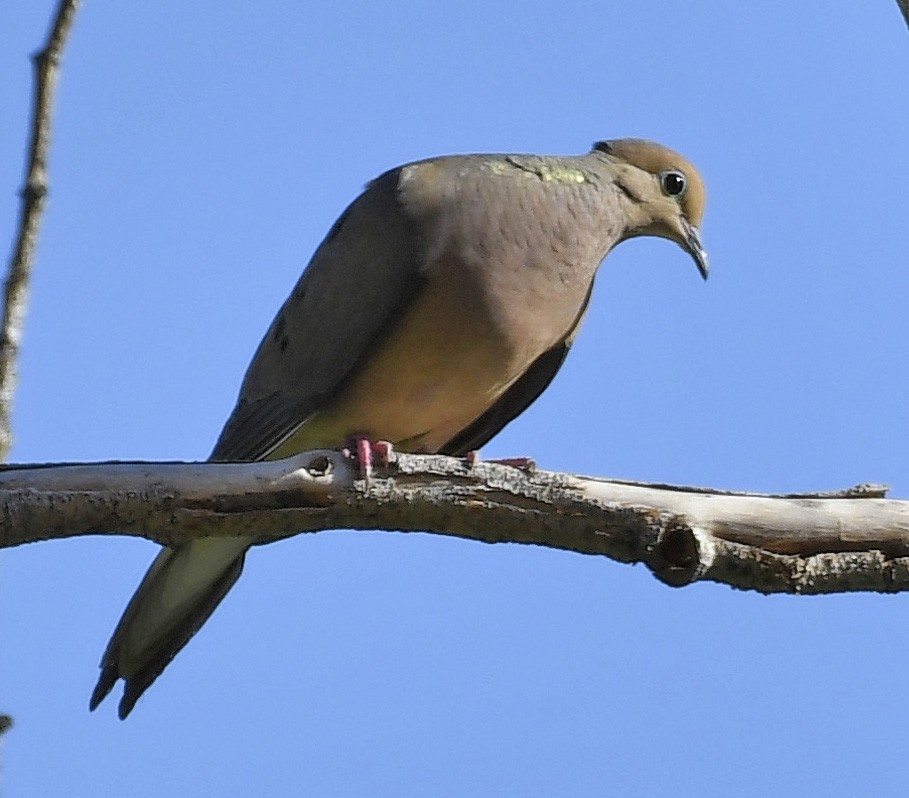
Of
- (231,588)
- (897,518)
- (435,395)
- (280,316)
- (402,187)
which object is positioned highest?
(402,187)

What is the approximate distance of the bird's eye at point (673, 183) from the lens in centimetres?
463

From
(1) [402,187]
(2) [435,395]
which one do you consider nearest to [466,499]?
(2) [435,395]

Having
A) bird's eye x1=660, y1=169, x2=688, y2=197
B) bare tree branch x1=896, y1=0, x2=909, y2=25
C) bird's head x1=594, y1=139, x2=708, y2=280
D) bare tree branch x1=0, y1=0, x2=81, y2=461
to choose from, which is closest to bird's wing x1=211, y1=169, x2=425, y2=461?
bird's head x1=594, y1=139, x2=708, y2=280

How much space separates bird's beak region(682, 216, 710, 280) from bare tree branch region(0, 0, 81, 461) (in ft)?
8.24

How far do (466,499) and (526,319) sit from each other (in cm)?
120

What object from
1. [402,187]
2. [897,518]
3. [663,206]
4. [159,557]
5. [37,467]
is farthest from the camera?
[663,206]

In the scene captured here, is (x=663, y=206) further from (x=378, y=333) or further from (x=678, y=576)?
(x=678, y=576)

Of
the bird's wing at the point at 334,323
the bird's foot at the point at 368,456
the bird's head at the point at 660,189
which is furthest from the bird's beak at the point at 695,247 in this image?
the bird's foot at the point at 368,456

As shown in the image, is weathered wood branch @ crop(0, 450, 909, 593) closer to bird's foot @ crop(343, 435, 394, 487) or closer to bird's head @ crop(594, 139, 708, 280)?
bird's foot @ crop(343, 435, 394, 487)

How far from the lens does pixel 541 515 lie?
9.49 feet

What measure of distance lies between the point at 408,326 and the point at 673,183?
1247 mm

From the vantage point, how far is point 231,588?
4.02 m

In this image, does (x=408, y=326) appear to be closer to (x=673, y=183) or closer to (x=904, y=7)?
(x=673, y=183)

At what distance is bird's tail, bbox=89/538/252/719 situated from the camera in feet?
12.3
